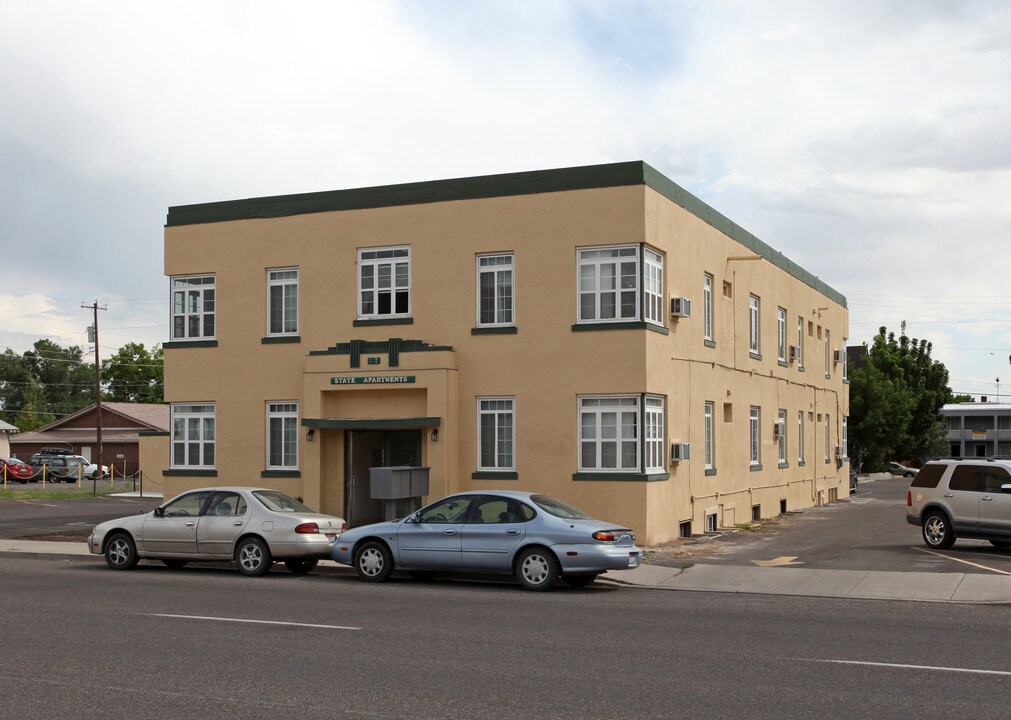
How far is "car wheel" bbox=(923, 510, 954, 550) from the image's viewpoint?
21844 mm

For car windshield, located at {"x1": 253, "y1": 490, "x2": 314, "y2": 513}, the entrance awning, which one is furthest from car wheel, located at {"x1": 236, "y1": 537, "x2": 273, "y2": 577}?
the entrance awning

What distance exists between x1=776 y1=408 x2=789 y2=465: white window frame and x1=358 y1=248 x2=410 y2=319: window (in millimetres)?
14112

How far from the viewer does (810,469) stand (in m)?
38.2

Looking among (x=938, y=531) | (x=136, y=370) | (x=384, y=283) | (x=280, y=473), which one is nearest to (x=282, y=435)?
(x=280, y=473)

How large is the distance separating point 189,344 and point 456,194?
25.3 ft

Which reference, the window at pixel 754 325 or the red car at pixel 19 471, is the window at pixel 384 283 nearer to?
the window at pixel 754 325

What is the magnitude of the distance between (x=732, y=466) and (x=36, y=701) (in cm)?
2204

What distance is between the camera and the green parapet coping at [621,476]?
72.6 ft

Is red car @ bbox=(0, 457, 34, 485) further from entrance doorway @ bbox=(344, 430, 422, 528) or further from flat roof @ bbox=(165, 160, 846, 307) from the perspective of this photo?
entrance doorway @ bbox=(344, 430, 422, 528)

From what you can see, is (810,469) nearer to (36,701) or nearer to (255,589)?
(255,589)

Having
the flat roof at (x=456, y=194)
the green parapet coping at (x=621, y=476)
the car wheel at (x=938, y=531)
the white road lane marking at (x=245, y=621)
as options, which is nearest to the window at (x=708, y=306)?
the flat roof at (x=456, y=194)

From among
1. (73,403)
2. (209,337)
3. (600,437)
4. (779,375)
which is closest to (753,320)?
(779,375)

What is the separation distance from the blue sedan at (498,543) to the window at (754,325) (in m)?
15.3

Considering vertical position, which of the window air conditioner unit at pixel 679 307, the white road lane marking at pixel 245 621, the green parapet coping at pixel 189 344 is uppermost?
the window air conditioner unit at pixel 679 307
